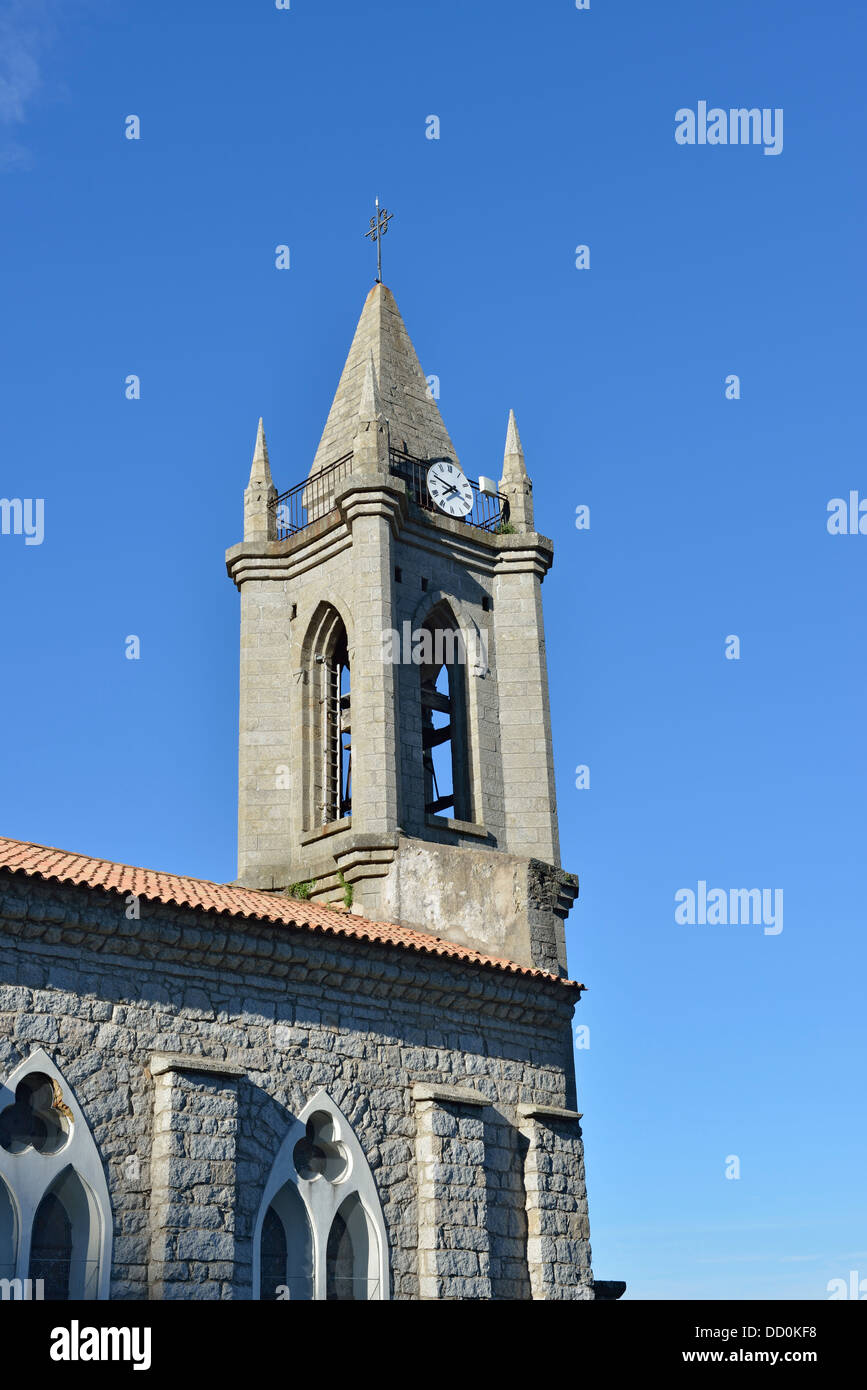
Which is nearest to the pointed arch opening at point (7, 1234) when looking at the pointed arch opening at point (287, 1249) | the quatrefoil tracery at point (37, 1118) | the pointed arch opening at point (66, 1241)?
the pointed arch opening at point (66, 1241)

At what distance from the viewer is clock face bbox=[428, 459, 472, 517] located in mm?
24828

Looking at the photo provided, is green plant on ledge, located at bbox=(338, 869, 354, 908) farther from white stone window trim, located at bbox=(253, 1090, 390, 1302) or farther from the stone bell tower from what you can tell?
white stone window trim, located at bbox=(253, 1090, 390, 1302)

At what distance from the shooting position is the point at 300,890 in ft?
71.3

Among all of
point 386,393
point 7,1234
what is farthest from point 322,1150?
point 386,393

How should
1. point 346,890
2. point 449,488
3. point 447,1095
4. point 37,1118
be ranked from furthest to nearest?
point 449,488 → point 346,890 → point 447,1095 → point 37,1118

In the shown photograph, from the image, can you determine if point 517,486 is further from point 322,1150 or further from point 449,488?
point 322,1150

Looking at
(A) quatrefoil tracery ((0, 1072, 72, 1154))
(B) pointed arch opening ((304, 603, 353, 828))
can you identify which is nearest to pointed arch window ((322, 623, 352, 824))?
(B) pointed arch opening ((304, 603, 353, 828))

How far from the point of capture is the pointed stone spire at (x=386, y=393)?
25.3 m

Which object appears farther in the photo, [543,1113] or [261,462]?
[261,462]

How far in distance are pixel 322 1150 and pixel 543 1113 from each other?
3.07 m

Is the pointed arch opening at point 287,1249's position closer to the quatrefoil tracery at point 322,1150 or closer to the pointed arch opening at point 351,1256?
the pointed arch opening at point 351,1256

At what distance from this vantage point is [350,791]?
2298cm

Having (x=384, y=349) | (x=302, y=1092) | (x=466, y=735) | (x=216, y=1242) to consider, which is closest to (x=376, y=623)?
(x=466, y=735)

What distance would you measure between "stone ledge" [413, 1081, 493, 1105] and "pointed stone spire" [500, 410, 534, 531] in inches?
448
